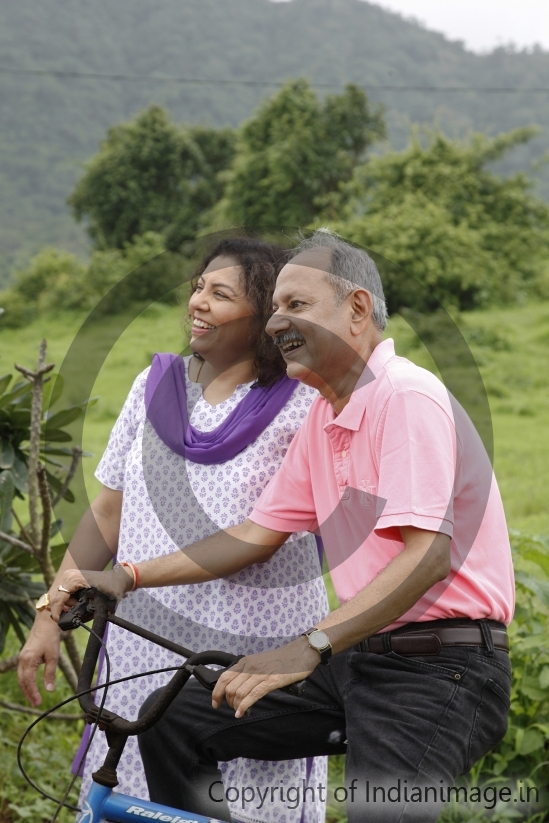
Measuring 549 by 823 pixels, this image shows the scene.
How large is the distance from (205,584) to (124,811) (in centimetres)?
71

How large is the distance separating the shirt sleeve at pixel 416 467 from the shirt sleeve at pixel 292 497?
35 cm

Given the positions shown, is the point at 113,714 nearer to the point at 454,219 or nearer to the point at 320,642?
the point at 320,642

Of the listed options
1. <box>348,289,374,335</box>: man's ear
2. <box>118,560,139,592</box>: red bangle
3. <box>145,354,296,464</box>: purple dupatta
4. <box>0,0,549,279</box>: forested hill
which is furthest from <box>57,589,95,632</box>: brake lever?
<box>0,0,549,279</box>: forested hill

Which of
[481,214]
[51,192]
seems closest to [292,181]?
[481,214]

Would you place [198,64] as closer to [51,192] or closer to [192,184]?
[51,192]

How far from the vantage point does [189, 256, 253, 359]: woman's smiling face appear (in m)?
2.40

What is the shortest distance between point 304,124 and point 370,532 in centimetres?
1627

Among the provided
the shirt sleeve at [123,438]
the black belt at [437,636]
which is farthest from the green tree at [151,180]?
the black belt at [437,636]

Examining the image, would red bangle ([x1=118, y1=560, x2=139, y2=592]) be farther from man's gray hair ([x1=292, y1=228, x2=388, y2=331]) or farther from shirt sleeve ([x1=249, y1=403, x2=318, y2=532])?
A: man's gray hair ([x1=292, y1=228, x2=388, y2=331])

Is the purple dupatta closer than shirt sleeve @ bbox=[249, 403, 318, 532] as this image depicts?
No

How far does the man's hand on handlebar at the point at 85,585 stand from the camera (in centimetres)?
199

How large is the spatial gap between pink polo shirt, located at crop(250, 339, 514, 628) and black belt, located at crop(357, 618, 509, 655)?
20 mm

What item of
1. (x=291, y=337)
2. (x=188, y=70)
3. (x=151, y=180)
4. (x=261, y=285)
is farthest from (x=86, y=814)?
(x=188, y=70)

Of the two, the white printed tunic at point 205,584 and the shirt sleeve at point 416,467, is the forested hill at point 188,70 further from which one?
the shirt sleeve at point 416,467
